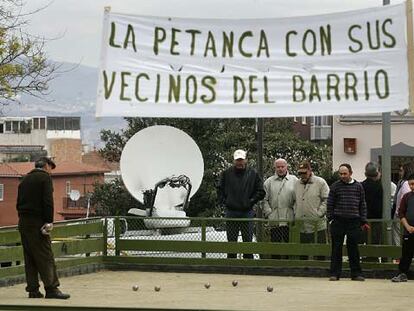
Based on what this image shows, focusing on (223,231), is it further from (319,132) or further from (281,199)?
(319,132)

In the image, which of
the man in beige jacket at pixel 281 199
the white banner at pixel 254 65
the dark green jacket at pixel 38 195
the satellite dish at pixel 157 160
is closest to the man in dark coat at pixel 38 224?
the dark green jacket at pixel 38 195

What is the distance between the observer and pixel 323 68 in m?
16.9

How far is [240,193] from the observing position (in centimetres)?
1792

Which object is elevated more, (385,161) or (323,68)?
(323,68)

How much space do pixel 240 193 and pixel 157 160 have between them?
8517 millimetres

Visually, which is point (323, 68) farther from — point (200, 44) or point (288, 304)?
point (288, 304)

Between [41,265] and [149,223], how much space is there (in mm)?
5262

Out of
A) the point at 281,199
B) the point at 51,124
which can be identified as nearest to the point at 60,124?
the point at 51,124

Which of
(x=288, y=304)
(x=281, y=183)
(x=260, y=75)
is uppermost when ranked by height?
(x=260, y=75)

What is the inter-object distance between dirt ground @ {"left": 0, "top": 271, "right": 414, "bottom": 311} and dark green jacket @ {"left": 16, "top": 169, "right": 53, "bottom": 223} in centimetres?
104

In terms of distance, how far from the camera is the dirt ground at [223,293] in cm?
1332

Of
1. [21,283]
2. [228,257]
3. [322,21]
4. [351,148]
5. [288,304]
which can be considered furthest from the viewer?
[351,148]

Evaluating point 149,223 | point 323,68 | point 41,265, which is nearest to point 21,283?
point 41,265

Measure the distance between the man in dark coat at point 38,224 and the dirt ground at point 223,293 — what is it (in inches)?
12.8
